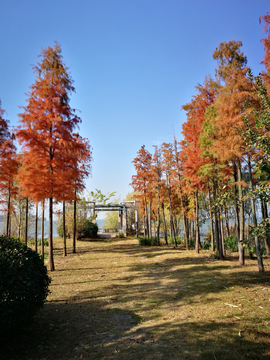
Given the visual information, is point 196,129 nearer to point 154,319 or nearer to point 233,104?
point 233,104

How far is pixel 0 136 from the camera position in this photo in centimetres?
1009

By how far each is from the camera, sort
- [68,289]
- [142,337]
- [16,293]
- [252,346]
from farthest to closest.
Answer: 1. [68,289]
2. [142,337]
3. [16,293]
4. [252,346]

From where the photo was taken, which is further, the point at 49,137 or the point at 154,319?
the point at 49,137

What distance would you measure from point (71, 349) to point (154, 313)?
1808 millimetres

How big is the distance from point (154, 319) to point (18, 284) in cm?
256

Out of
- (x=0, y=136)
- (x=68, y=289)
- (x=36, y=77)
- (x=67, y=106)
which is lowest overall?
(x=68, y=289)

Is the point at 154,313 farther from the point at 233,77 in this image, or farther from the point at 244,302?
the point at 233,77

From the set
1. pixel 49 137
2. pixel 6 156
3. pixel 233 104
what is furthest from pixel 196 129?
pixel 6 156

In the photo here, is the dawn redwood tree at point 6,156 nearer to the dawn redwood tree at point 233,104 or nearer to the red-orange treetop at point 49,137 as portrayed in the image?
the red-orange treetop at point 49,137

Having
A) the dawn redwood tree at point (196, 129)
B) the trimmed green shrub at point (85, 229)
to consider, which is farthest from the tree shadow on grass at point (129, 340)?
the trimmed green shrub at point (85, 229)

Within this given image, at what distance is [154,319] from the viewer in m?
4.58

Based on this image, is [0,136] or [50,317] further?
[0,136]

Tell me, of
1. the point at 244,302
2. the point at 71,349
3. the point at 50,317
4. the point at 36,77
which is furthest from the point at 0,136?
the point at 244,302

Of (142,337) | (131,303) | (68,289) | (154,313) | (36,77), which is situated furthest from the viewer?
(36,77)
